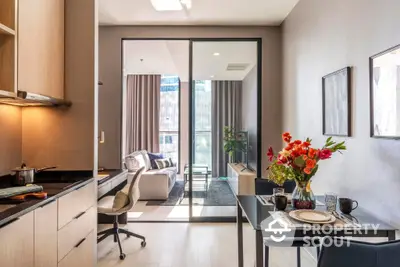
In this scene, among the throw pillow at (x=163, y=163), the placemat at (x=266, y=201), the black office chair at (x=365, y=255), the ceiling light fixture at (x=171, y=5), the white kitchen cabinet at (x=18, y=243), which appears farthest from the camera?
the throw pillow at (x=163, y=163)

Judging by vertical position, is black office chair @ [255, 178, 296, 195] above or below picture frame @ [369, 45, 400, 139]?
below

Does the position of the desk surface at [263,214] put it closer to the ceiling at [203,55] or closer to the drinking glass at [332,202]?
the drinking glass at [332,202]

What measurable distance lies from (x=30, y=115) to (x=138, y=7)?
6.17 feet

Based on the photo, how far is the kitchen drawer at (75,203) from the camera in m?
1.95

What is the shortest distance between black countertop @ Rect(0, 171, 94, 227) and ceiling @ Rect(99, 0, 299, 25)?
2100 millimetres

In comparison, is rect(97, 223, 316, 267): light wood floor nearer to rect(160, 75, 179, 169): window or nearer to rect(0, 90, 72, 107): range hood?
rect(0, 90, 72, 107): range hood

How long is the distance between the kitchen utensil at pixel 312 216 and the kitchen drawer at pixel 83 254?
152cm

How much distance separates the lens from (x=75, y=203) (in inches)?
85.4

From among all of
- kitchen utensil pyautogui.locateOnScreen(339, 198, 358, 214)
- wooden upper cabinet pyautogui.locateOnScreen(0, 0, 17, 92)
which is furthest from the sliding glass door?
wooden upper cabinet pyautogui.locateOnScreen(0, 0, 17, 92)

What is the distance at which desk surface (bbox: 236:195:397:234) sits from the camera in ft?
5.54

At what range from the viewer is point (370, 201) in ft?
6.50

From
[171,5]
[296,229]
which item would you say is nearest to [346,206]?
[296,229]

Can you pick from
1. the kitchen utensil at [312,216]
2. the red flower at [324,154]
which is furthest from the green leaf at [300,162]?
the kitchen utensil at [312,216]

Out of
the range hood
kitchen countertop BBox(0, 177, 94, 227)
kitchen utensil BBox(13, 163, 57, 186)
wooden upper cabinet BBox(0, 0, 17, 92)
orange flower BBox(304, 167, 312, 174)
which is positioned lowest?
kitchen countertop BBox(0, 177, 94, 227)
